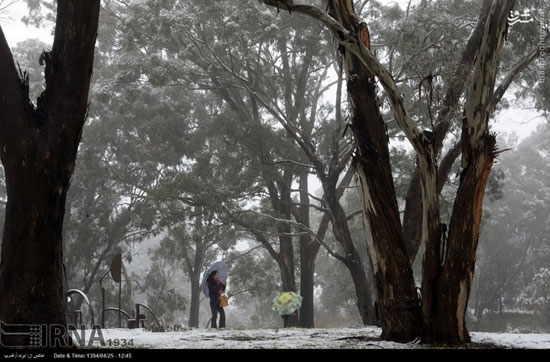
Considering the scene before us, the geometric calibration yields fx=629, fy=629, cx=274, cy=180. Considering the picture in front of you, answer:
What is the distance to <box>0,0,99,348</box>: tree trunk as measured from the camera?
183 inches

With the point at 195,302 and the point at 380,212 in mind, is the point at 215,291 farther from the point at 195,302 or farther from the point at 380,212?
the point at 195,302

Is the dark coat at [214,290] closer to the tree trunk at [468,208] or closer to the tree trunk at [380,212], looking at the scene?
the tree trunk at [380,212]

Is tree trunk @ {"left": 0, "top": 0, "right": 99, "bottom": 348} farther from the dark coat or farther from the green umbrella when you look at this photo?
the green umbrella

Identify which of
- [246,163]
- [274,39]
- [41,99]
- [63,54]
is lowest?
[41,99]

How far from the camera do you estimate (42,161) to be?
483cm

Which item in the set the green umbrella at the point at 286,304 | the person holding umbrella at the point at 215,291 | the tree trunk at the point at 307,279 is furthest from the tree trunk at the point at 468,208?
the tree trunk at the point at 307,279

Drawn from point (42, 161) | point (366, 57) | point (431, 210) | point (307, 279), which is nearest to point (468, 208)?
point (431, 210)

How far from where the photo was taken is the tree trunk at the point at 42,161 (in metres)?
4.65

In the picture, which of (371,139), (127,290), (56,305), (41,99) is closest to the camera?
(56,305)

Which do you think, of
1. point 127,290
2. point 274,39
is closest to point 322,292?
point 127,290

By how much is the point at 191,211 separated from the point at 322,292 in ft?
55.9

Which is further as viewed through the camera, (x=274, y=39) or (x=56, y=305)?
(x=274, y=39)

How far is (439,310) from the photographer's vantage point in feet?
19.2

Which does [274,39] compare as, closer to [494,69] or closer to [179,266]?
[494,69]
